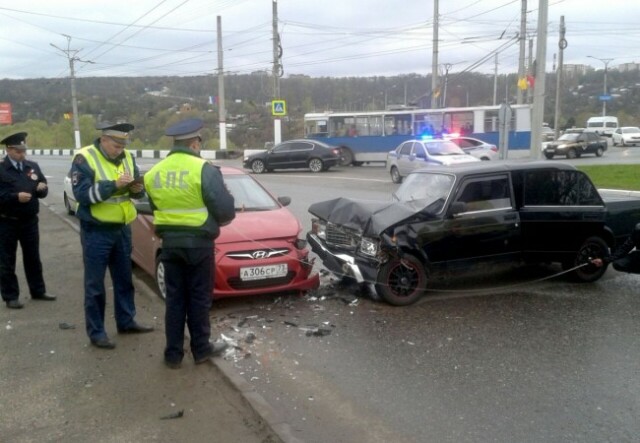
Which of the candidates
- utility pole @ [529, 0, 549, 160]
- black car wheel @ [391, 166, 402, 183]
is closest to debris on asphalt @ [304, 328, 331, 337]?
utility pole @ [529, 0, 549, 160]

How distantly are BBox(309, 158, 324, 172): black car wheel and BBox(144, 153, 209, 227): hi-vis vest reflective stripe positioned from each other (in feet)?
82.1

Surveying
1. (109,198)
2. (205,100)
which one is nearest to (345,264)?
(109,198)

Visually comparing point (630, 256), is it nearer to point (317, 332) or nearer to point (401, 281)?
point (401, 281)

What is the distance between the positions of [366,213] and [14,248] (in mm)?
3851

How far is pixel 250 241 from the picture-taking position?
Result: 6.99 m

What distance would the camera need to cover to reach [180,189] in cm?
482

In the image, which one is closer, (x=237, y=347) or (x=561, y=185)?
(x=237, y=347)

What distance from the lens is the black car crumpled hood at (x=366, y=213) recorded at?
277 inches

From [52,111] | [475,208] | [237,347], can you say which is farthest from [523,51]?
[52,111]

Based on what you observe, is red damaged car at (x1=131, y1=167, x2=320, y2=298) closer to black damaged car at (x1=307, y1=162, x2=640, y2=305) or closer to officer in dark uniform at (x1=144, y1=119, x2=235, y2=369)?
black damaged car at (x1=307, y1=162, x2=640, y2=305)

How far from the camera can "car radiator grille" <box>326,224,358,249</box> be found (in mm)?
7426

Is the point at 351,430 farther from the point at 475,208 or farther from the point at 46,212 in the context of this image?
the point at 46,212

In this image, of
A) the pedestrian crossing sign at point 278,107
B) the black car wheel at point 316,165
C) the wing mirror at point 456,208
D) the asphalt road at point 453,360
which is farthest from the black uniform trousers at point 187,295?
the pedestrian crossing sign at point 278,107

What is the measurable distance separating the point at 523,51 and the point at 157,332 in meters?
33.7
